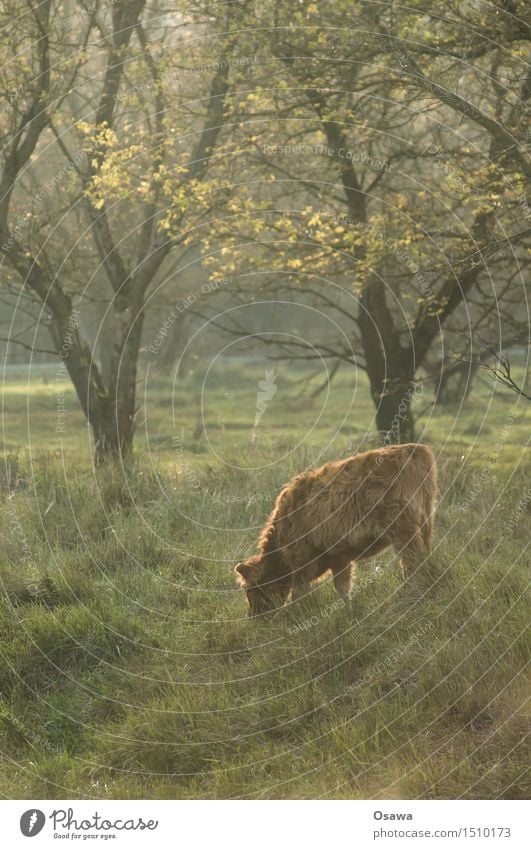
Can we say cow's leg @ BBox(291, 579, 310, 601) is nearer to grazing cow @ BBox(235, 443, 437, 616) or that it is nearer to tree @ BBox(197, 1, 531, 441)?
grazing cow @ BBox(235, 443, 437, 616)

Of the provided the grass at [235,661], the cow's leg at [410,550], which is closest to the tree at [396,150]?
the cow's leg at [410,550]

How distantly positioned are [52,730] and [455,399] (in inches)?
516

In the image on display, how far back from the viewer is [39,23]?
11.2 metres

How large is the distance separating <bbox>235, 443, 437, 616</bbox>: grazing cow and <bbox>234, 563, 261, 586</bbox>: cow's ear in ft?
0.05

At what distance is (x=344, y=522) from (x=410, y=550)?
0.55m

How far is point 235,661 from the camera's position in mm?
6844

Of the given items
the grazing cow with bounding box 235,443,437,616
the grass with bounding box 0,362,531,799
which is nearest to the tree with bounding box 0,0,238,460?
the grass with bounding box 0,362,531,799

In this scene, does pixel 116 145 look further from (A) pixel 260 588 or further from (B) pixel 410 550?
(B) pixel 410 550

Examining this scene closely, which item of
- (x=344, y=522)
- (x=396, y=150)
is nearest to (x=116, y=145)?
(x=396, y=150)

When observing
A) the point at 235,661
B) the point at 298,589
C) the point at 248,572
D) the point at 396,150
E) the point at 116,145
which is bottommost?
the point at 235,661

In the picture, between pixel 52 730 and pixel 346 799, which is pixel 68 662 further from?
pixel 346 799

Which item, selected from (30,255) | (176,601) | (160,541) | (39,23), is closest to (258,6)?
(39,23)

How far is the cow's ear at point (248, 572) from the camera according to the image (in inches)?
284

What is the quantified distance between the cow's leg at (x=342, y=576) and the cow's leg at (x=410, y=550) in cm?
42
